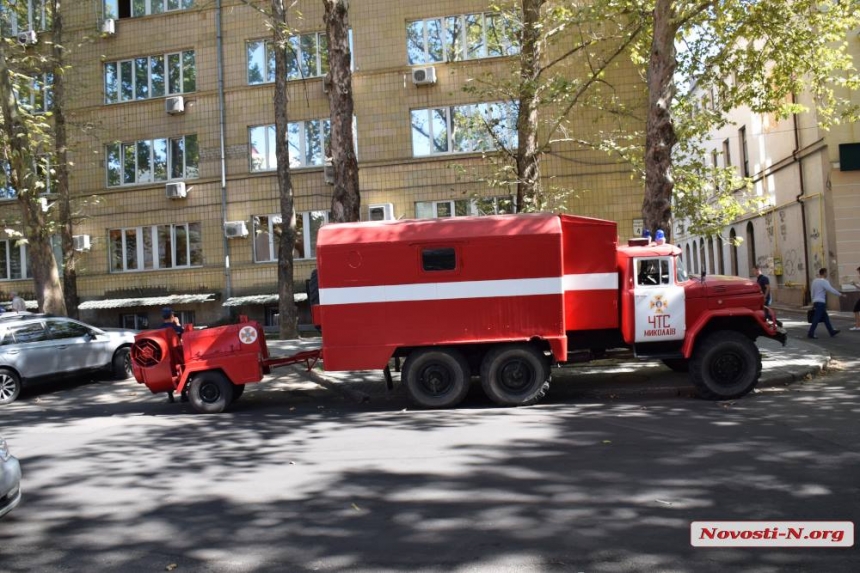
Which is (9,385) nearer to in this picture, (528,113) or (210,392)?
(210,392)

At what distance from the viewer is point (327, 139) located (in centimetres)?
2489

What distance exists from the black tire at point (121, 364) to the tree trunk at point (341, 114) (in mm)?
6013

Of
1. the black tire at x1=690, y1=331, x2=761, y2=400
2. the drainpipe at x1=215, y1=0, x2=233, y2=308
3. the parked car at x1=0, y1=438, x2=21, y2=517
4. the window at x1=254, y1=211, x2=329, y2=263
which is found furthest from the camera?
the drainpipe at x1=215, y1=0, x2=233, y2=308

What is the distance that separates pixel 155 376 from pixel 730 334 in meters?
8.61

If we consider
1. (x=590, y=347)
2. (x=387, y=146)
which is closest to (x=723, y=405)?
(x=590, y=347)

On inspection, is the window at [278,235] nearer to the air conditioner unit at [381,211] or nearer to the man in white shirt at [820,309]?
the air conditioner unit at [381,211]

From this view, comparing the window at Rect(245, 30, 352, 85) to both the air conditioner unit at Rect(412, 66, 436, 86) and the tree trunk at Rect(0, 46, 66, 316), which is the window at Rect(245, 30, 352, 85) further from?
the tree trunk at Rect(0, 46, 66, 316)

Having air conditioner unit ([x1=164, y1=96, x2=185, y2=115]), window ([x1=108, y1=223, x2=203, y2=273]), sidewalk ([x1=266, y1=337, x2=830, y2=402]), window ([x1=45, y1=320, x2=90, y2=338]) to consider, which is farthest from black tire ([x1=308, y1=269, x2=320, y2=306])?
air conditioner unit ([x1=164, y1=96, x2=185, y2=115])

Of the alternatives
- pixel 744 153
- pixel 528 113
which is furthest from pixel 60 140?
pixel 744 153

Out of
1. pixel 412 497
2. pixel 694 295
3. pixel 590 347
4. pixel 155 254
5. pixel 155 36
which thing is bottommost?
pixel 412 497

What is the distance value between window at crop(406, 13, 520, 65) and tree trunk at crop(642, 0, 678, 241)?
10.3 meters

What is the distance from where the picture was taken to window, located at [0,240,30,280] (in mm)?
28016

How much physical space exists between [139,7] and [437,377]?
22.0 metres

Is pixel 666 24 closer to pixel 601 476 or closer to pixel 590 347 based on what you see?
pixel 590 347
